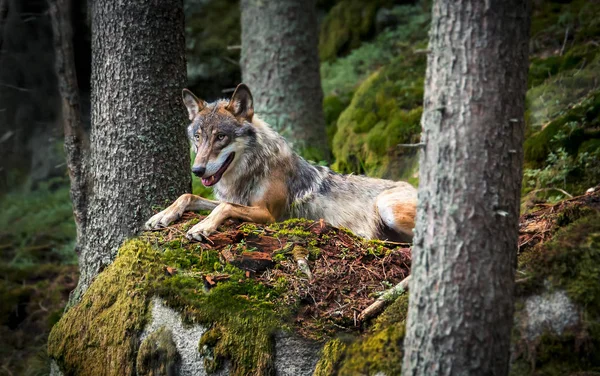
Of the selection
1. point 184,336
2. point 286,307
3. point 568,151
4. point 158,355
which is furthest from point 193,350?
point 568,151

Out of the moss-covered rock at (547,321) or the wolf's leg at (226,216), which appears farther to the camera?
the wolf's leg at (226,216)

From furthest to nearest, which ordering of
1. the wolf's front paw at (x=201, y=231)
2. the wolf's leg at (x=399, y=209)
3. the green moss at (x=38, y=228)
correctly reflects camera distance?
the green moss at (x=38, y=228) → the wolf's leg at (x=399, y=209) → the wolf's front paw at (x=201, y=231)

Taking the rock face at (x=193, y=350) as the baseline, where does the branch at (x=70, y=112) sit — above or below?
above

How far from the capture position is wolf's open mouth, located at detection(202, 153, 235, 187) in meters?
5.74

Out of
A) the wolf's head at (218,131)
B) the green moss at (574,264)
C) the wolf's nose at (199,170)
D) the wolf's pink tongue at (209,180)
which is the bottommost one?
the green moss at (574,264)

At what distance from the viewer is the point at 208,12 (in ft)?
49.3

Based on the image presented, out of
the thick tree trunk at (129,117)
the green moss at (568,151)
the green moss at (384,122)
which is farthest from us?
the green moss at (384,122)

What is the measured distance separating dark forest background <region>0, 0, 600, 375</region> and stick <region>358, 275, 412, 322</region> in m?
1.85

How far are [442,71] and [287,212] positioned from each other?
3.21 meters

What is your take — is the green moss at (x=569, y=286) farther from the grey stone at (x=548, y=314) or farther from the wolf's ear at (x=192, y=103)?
the wolf's ear at (x=192, y=103)

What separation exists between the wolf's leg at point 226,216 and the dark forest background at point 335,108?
2576 millimetres

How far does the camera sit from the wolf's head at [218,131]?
5758 mm

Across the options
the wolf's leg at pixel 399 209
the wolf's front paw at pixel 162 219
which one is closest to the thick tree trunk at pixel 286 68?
the wolf's leg at pixel 399 209

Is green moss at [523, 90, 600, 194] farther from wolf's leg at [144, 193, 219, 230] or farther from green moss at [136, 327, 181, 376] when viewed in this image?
green moss at [136, 327, 181, 376]
